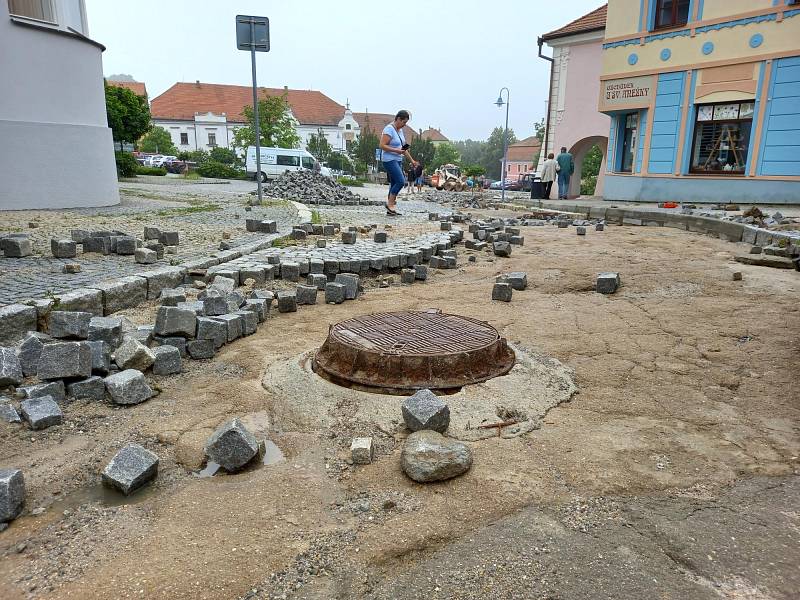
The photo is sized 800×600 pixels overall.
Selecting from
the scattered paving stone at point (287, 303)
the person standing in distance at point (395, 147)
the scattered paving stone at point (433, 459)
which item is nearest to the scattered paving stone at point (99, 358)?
the scattered paving stone at point (287, 303)

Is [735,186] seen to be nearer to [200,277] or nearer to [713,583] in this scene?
[200,277]

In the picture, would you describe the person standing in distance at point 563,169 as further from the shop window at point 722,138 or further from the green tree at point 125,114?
the green tree at point 125,114

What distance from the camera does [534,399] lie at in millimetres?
3193

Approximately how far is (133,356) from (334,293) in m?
2.19

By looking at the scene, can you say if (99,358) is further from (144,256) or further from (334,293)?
(144,256)

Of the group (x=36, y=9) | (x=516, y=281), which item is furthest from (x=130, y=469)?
(x=36, y=9)

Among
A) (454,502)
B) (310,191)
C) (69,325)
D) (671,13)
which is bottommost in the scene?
(454,502)

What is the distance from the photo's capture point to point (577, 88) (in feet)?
70.8

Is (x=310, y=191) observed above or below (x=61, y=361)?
above

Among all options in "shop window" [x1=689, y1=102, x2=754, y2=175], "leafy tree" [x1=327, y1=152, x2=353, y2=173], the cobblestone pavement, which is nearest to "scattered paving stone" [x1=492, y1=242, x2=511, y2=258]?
the cobblestone pavement

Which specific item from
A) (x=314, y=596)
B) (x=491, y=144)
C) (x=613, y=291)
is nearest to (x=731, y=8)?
(x=613, y=291)

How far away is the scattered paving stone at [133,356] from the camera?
3.41m

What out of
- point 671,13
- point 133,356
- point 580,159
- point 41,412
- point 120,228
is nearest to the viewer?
point 41,412

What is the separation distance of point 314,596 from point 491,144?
109908mm
